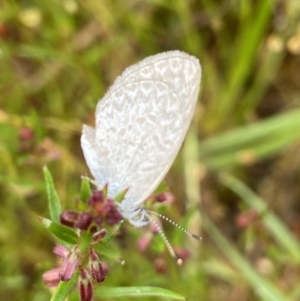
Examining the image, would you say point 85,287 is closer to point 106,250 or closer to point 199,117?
point 106,250

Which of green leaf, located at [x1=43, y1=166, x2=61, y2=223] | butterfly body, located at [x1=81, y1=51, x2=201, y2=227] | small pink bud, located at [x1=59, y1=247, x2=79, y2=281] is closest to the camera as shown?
small pink bud, located at [x1=59, y1=247, x2=79, y2=281]

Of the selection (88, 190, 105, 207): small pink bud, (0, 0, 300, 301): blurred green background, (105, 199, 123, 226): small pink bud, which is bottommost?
(0, 0, 300, 301): blurred green background

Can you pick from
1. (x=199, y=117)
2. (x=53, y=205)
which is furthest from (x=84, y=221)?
(x=199, y=117)

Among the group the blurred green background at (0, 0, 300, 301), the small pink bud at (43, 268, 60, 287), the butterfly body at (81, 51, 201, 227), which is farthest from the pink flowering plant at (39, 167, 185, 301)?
the blurred green background at (0, 0, 300, 301)

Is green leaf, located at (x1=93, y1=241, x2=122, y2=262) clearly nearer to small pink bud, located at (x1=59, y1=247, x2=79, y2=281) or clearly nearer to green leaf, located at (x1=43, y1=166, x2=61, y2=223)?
small pink bud, located at (x1=59, y1=247, x2=79, y2=281)

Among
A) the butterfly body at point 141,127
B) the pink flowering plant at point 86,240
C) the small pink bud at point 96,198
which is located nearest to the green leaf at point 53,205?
the pink flowering plant at point 86,240

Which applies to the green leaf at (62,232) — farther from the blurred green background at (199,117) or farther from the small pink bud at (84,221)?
the blurred green background at (199,117)
